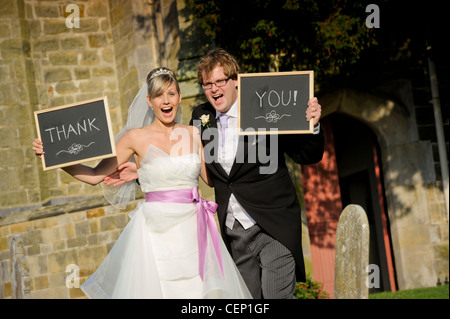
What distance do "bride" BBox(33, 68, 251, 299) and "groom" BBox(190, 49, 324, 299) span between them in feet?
0.55

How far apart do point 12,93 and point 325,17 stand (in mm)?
5951

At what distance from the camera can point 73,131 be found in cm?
458

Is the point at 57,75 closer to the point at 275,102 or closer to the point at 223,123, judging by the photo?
the point at 223,123

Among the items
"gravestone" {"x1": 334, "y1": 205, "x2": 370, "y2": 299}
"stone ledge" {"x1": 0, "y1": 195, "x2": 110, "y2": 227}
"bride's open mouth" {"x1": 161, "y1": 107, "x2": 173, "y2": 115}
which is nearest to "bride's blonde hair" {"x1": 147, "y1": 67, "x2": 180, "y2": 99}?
"bride's open mouth" {"x1": 161, "y1": 107, "x2": 173, "y2": 115}

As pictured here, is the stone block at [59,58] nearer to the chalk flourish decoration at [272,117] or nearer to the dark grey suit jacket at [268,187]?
the dark grey suit jacket at [268,187]

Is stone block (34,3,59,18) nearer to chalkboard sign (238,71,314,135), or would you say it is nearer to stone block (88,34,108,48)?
stone block (88,34,108,48)

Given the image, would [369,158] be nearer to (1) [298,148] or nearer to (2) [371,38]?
(2) [371,38]

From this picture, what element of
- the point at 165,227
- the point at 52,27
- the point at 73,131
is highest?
the point at 52,27

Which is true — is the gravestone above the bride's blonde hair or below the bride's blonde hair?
below

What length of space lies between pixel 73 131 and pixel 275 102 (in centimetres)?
139

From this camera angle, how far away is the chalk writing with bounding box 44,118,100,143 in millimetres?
4559

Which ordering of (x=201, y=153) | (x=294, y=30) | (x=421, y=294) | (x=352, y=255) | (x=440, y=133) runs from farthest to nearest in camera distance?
(x=440, y=133) → (x=421, y=294) → (x=294, y=30) → (x=201, y=153) → (x=352, y=255)

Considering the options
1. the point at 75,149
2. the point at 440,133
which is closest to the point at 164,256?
the point at 75,149
